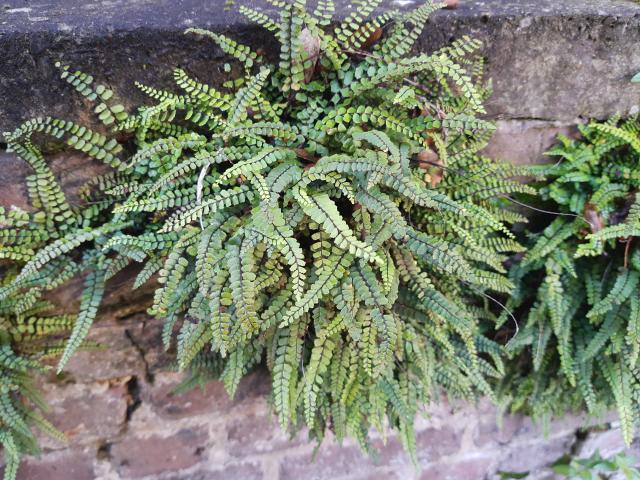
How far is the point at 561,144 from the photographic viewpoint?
2.38 metres

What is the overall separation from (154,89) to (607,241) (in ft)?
7.03

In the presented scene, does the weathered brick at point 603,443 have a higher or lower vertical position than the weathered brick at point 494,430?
lower

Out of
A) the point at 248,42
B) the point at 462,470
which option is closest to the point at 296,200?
the point at 248,42

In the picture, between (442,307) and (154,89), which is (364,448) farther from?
(154,89)

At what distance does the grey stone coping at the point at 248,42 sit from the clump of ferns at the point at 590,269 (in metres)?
0.22

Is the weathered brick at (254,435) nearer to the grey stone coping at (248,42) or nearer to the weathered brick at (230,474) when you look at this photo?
the weathered brick at (230,474)

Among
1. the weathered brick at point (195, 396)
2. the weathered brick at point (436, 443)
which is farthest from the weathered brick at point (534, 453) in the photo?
the weathered brick at point (195, 396)

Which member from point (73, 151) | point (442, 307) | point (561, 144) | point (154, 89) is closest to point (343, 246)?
point (442, 307)

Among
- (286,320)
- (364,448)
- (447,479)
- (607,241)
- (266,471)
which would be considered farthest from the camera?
(447,479)

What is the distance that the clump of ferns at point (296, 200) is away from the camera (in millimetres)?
1734

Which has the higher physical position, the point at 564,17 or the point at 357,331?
the point at 564,17

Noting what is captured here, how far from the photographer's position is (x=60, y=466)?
8.67ft

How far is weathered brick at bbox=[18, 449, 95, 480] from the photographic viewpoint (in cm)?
260

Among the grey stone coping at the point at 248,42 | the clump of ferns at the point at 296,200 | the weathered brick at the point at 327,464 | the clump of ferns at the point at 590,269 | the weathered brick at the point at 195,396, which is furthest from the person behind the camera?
the weathered brick at the point at 327,464
